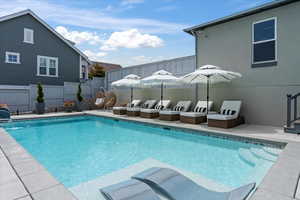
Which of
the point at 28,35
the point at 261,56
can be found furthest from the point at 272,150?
the point at 28,35

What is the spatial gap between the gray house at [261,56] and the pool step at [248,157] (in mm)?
2413

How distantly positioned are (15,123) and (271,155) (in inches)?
422

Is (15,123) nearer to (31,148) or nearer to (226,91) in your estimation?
(31,148)

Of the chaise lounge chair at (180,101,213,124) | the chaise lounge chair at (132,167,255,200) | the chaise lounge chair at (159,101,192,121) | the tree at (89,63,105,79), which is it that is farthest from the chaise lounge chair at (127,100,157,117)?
the tree at (89,63,105,79)

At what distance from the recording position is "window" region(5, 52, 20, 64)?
13.0 metres

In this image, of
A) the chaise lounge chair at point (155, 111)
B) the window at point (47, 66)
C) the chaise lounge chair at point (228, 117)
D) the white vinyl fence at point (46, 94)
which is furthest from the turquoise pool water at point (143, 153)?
the window at point (47, 66)

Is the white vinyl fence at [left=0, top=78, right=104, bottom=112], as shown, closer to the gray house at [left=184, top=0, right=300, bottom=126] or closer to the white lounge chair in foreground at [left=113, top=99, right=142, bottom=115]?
the white lounge chair in foreground at [left=113, top=99, right=142, bottom=115]

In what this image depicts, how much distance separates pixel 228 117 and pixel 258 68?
2.62 meters

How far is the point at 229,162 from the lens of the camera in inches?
181

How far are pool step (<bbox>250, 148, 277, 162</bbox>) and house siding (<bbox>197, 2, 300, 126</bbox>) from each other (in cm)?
311

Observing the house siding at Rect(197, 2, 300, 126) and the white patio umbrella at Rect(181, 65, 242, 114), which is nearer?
the house siding at Rect(197, 2, 300, 126)

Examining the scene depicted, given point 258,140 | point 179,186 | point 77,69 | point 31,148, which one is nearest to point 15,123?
point 31,148

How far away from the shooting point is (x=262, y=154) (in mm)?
4762

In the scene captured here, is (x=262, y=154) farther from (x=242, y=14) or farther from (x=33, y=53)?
(x=33, y=53)
